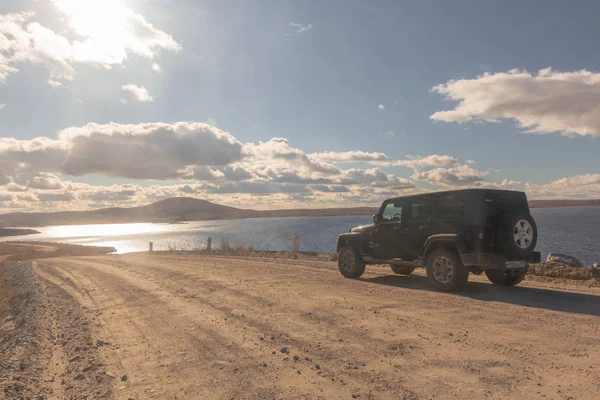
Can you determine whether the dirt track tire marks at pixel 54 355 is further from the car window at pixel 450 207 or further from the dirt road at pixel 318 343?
the car window at pixel 450 207

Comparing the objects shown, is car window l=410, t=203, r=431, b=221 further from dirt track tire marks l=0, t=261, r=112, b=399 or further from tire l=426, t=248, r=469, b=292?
dirt track tire marks l=0, t=261, r=112, b=399

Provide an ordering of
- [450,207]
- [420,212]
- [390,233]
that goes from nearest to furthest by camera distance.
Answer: [450,207], [420,212], [390,233]

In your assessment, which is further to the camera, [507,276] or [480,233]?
[507,276]

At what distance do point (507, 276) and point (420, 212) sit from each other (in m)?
2.57

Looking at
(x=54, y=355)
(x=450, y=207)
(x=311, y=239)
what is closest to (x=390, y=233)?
(x=450, y=207)

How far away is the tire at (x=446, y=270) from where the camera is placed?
Result: 830cm

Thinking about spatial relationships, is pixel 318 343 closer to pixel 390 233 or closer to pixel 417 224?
pixel 417 224

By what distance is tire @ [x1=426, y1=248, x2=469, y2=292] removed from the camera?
8297 mm

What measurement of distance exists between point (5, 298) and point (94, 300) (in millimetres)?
4250

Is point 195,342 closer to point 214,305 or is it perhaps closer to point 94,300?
point 214,305

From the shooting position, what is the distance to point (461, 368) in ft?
13.7

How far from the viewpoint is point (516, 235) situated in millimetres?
8094

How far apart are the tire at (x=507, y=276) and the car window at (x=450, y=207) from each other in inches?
80.8

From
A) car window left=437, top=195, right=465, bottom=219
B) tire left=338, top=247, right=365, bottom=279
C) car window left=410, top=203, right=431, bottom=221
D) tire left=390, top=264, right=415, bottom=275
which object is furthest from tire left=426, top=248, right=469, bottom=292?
tire left=390, top=264, right=415, bottom=275
